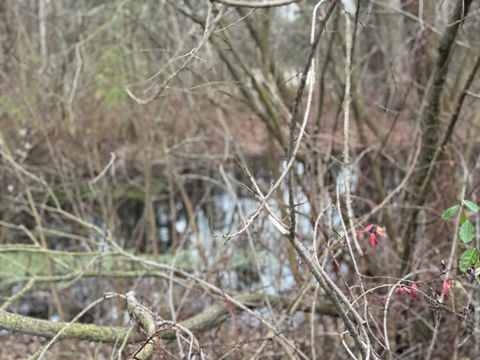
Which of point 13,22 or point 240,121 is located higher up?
point 13,22

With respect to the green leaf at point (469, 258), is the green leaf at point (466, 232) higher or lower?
higher

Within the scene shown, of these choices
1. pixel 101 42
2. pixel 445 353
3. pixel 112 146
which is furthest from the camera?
pixel 112 146

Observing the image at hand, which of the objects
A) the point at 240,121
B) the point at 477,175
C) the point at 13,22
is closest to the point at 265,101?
the point at 477,175

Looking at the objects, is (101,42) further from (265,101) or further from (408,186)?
(408,186)

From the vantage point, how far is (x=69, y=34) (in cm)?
788

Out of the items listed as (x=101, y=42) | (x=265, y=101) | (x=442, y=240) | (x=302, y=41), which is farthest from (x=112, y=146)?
(x=442, y=240)

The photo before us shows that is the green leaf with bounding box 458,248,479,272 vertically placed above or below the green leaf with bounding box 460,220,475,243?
below

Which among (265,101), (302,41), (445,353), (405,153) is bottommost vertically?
(445,353)

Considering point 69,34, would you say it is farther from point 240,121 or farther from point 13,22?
point 240,121

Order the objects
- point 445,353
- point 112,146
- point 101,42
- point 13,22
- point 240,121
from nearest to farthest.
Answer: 1. point 445,353
2. point 101,42
3. point 13,22
4. point 112,146
5. point 240,121

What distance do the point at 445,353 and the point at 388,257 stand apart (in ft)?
2.38

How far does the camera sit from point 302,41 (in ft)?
20.9

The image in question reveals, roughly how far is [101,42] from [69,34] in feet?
4.74

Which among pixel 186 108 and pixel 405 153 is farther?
pixel 186 108
